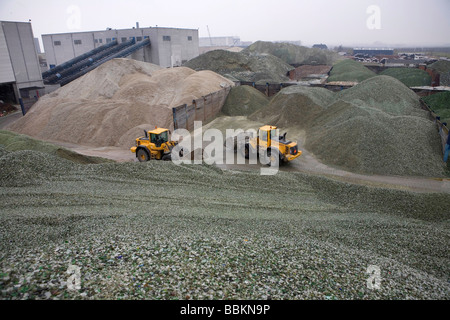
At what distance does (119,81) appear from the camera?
2347 cm

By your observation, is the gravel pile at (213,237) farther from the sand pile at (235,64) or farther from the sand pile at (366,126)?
the sand pile at (235,64)

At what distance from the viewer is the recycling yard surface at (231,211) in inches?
182

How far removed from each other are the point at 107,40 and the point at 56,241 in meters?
44.7

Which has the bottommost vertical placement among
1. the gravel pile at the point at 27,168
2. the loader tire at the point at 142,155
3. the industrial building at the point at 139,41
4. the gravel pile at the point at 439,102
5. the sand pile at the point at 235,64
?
the loader tire at the point at 142,155

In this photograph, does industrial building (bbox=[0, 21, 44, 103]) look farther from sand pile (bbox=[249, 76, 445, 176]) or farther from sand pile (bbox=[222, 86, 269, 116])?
sand pile (bbox=[249, 76, 445, 176])

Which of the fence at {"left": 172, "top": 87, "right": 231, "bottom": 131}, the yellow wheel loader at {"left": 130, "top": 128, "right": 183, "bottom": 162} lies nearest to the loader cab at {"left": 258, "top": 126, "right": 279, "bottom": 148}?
the yellow wheel loader at {"left": 130, "top": 128, "right": 183, "bottom": 162}

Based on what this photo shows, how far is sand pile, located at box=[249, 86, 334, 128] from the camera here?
1920 cm

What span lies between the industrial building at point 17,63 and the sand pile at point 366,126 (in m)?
23.0

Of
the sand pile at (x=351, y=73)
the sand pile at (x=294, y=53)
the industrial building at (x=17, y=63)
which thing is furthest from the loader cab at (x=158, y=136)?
the sand pile at (x=294, y=53)

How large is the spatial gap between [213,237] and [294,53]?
58.8 meters

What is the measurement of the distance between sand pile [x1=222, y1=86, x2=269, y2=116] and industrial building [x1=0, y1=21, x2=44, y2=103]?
20.1 meters

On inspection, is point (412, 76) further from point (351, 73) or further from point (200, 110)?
point (200, 110)

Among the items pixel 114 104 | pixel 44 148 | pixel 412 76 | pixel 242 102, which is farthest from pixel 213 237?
pixel 412 76
